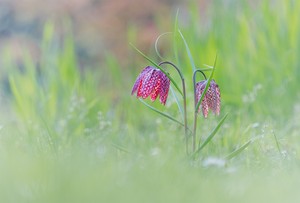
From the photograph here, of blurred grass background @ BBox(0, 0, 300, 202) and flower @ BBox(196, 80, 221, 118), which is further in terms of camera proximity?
flower @ BBox(196, 80, 221, 118)

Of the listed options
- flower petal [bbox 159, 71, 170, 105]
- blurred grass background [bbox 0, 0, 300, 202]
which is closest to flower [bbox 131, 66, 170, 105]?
flower petal [bbox 159, 71, 170, 105]

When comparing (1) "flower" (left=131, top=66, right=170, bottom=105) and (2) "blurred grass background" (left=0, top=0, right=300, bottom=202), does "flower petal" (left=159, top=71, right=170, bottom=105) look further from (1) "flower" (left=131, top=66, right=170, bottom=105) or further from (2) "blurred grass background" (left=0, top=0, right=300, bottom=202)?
(2) "blurred grass background" (left=0, top=0, right=300, bottom=202)

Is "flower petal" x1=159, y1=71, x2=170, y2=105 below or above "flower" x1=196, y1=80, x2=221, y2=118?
above

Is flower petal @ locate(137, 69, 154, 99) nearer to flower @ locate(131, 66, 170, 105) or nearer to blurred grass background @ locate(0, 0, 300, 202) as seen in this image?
flower @ locate(131, 66, 170, 105)

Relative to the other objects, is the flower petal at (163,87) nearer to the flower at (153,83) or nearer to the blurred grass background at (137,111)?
the flower at (153,83)

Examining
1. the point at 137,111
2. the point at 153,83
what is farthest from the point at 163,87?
the point at 137,111

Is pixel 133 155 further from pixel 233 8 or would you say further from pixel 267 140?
pixel 233 8

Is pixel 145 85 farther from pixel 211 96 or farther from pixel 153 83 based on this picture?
pixel 211 96
